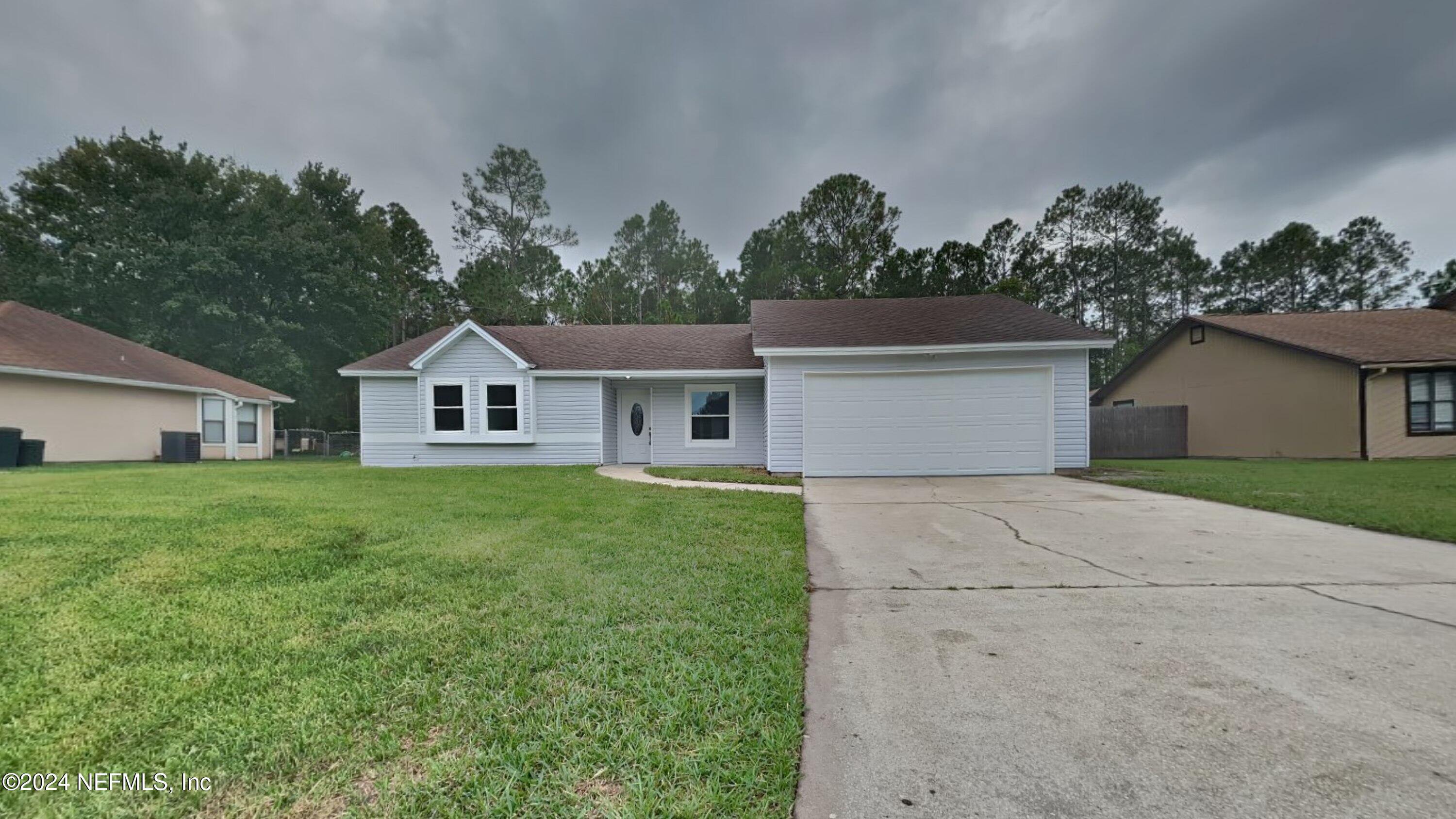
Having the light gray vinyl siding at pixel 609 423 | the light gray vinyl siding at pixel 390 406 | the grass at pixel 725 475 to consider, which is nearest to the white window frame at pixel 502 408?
the light gray vinyl siding at pixel 390 406

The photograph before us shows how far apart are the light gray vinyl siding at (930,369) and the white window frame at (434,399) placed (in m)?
7.42

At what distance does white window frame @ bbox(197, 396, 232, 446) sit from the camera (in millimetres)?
16703

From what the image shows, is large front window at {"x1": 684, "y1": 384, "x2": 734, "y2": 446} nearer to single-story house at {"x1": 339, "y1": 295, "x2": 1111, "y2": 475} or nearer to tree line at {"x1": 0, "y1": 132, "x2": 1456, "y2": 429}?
single-story house at {"x1": 339, "y1": 295, "x2": 1111, "y2": 475}

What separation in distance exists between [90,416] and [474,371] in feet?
35.2

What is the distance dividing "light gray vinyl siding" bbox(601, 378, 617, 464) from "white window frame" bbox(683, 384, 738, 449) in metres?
1.86

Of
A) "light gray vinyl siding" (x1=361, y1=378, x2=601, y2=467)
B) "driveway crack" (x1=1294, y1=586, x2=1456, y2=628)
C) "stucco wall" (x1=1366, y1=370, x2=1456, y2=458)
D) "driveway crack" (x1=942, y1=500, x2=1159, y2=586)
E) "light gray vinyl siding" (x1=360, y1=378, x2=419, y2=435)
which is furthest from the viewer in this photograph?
"stucco wall" (x1=1366, y1=370, x2=1456, y2=458)

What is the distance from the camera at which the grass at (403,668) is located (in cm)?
161

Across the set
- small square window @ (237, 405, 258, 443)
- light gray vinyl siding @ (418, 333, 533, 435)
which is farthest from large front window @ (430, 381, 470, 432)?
small square window @ (237, 405, 258, 443)

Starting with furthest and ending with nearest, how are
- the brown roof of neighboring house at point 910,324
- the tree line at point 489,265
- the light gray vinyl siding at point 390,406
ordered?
the tree line at point 489,265, the light gray vinyl siding at point 390,406, the brown roof of neighboring house at point 910,324

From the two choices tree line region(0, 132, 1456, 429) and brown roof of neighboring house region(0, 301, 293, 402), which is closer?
brown roof of neighboring house region(0, 301, 293, 402)

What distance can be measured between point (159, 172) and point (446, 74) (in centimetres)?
2046

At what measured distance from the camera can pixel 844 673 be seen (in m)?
2.41

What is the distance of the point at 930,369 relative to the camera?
10.6m

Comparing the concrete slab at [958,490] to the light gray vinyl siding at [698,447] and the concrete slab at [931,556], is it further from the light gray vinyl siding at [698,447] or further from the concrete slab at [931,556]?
the light gray vinyl siding at [698,447]
